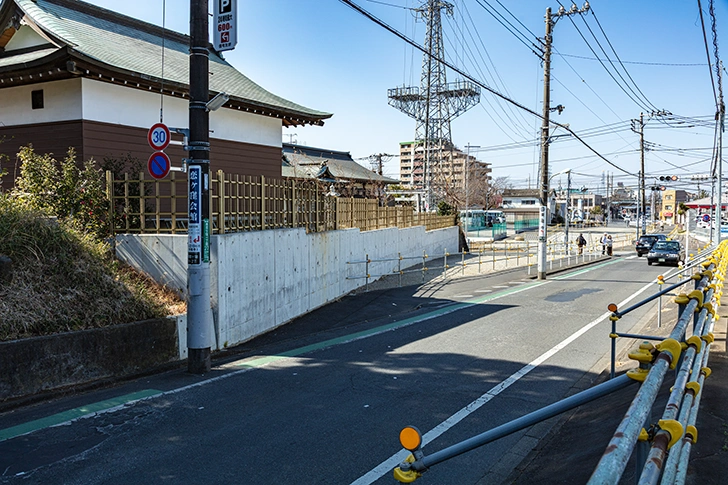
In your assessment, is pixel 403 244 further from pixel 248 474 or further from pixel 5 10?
pixel 248 474

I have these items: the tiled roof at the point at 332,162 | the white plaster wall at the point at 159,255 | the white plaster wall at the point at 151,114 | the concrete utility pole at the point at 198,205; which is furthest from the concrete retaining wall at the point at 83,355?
the tiled roof at the point at 332,162

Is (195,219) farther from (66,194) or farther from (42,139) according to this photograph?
(42,139)

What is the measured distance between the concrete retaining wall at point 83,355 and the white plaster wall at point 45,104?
7632 millimetres

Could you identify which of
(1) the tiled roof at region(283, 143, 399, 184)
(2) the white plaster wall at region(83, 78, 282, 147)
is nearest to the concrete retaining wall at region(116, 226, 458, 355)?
(2) the white plaster wall at region(83, 78, 282, 147)

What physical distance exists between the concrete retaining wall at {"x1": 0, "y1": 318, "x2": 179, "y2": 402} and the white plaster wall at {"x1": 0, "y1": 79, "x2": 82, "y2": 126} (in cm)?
763

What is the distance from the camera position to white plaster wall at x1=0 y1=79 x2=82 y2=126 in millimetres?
13312

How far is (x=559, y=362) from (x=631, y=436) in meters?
7.72

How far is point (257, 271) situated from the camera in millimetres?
11609

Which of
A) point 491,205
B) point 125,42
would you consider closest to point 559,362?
point 125,42

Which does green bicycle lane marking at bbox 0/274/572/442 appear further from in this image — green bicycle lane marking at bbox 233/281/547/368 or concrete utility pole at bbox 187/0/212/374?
concrete utility pole at bbox 187/0/212/374

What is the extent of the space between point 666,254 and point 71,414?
31.7 metres

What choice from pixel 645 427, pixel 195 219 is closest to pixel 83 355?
pixel 195 219

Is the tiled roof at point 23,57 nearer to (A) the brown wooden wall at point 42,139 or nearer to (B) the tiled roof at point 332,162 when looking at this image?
(A) the brown wooden wall at point 42,139

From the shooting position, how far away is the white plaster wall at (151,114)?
1352 centimetres
